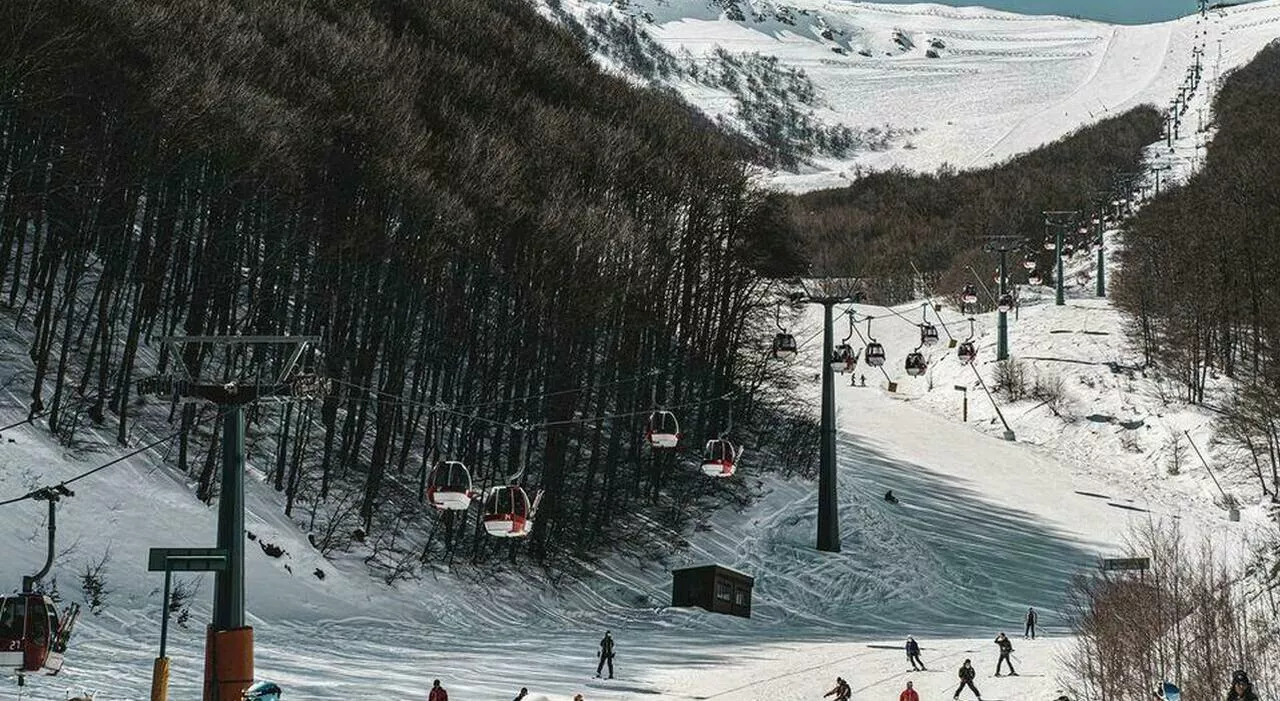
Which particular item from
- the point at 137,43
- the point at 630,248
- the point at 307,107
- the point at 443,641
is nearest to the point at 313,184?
the point at 307,107

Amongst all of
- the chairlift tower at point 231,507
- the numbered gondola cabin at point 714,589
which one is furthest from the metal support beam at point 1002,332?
the chairlift tower at point 231,507

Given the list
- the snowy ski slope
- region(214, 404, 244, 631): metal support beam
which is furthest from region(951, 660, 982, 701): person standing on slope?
region(214, 404, 244, 631): metal support beam

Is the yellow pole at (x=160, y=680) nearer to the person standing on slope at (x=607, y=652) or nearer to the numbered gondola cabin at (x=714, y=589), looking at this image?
the person standing on slope at (x=607, y=652)

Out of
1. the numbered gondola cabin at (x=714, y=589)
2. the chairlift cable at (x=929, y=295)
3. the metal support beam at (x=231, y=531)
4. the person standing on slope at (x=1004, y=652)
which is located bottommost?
the numbered gondola cabin at (x=714, y=589)

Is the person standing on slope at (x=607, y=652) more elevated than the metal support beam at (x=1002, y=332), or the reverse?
the metal support beam at (x=1002, y=332)

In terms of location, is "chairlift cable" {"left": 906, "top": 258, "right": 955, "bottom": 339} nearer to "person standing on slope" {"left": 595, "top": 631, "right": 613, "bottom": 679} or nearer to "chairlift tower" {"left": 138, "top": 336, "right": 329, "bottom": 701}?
"person standing on slope" {"left": 595, "top": 631, "right": 613, "bottom": 679}

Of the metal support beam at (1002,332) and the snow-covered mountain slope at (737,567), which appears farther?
the metal support beam at (1002,332)
